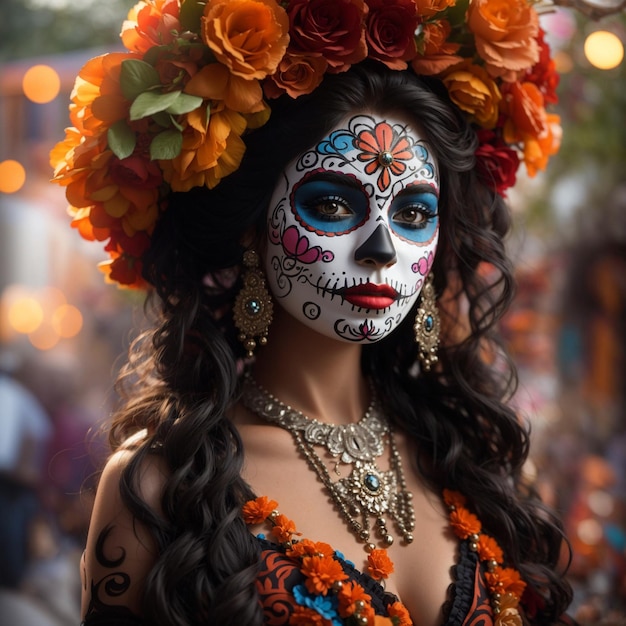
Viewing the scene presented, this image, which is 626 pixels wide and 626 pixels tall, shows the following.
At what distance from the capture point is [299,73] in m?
1.81

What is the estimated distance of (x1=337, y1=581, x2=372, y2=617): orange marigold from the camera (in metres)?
1.69

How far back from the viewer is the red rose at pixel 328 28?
70.0 inches

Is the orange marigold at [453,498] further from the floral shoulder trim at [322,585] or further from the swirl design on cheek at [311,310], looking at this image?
the swirl design on cheek at [311,310]

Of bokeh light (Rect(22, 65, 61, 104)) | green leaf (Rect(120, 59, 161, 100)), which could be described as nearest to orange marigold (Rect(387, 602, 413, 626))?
green leaf (Rect(120, 59, 161, 100))

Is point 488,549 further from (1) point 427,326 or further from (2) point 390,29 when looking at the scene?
(2) point 390,29

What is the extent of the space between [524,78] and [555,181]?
2647 mm

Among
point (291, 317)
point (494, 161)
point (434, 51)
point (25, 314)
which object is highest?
point (434, 51)

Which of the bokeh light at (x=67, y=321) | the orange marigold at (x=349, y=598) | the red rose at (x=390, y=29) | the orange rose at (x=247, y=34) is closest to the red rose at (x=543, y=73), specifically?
the red rose at (x=390, y=29)

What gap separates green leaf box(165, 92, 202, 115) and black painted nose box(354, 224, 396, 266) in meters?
0.46

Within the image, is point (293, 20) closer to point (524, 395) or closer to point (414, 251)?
point (414, 251)

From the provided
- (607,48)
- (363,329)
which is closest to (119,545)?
(363,329)

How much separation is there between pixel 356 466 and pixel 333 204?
0.61m

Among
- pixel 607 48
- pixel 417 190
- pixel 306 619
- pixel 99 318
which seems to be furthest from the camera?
pixel 99 318

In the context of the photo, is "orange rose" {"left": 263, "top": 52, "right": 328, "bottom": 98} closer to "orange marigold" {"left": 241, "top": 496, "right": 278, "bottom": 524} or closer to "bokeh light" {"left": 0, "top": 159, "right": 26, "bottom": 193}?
"orange marigold" {"left": 241, "top": 496, "right": 278, "bottom": 524}
